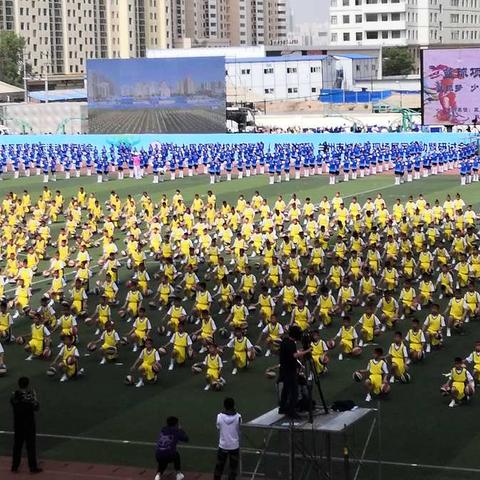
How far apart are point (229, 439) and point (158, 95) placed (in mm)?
58522

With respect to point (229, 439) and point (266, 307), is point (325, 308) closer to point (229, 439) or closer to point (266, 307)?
point (266, 307)

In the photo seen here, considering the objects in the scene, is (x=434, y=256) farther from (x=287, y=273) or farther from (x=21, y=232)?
(x=21, y=232)

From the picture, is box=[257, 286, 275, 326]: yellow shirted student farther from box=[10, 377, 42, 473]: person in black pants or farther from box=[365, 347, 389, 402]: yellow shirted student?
box=[10, 377, 42, 473]: person in black pants

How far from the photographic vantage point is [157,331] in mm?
A: 25453

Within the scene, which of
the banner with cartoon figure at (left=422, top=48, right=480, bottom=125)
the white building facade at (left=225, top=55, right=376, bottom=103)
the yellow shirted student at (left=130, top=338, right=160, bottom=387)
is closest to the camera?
the yellow shirted student at (left=130, top=338, right=160, bottom=387)

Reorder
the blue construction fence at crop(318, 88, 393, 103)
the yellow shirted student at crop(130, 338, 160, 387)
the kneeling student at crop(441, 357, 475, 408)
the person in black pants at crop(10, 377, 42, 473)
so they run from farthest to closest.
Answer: the blue construction fence at crop(318, 88, 393, 103) < the yellow shirted student at crop(130, 338, 160, 387) < the kneeling student at crop(441, 357, 475, 408) < the person in black pants at crop(10, 377, 42, 473)

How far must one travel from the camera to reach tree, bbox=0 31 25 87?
15775 centimetres

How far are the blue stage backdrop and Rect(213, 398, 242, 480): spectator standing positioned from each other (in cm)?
5561

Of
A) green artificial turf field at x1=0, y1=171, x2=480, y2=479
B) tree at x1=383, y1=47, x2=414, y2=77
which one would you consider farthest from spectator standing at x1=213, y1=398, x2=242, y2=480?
tree at x1=383, y1=47, x2=414, y2=77

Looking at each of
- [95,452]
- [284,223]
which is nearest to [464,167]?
[284,223]

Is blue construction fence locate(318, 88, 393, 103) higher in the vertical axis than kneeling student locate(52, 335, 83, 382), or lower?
higher

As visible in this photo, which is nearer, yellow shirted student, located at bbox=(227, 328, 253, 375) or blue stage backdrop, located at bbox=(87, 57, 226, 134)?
yellow shirted student, located at bbox=(227, 328, 253, 375)

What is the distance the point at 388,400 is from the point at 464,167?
104 feet

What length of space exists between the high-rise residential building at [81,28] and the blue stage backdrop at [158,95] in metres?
96.8
